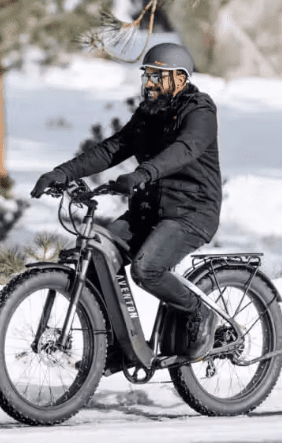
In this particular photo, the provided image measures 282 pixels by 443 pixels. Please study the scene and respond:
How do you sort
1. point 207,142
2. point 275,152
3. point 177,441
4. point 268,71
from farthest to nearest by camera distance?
point 268,71
point 275,152
point 207,142
point 177,441

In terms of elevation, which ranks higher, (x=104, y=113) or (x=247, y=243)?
(x=104, y=113)

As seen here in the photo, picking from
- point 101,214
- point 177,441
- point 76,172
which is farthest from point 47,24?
point 177,441

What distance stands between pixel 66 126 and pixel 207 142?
17.8 meters

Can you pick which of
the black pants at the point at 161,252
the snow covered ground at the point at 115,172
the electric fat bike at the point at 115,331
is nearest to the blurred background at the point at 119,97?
the snow covered ground at the point at 115,172

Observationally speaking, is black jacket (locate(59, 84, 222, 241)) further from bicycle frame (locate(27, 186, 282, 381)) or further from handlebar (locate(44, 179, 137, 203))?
bicycle frame (locate(27, 186, 282, 381))

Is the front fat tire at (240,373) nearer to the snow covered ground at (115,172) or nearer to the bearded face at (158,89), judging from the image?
the snow covered ground at (115,172)

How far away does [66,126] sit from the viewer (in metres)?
22.7

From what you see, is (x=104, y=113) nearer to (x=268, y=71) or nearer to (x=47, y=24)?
(x=268, y=71)

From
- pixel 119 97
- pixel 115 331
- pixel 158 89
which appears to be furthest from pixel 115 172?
pixel 115 331

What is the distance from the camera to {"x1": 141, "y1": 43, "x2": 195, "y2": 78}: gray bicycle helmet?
5.11m

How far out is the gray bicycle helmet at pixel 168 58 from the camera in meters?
5.11

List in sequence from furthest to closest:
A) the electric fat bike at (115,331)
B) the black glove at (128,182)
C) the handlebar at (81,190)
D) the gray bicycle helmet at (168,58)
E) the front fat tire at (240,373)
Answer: the front fat tire at (240,373) < the gray bicycle helmet at (168,58) < the electric fat bike at (115,331) < the handlebar at (81,190) < the black glove at (128,182)

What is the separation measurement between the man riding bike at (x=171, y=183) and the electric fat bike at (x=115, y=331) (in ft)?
0.39

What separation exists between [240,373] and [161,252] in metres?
1.11
